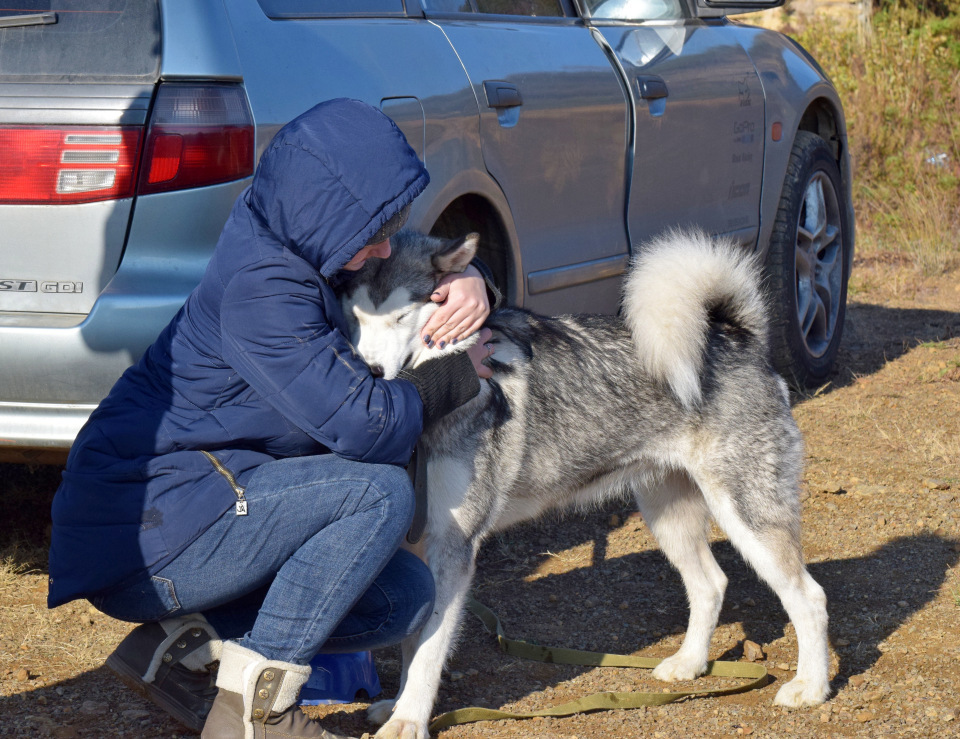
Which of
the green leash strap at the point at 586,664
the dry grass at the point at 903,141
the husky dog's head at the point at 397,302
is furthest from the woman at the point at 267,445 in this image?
the dry grass at the point at 903,141

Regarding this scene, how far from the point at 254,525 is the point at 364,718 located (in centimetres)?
81

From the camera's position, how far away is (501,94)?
3.41 m

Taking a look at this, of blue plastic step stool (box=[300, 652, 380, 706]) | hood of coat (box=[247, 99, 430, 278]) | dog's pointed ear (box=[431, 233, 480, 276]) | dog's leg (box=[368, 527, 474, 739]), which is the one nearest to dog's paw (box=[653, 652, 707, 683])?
dog's leg (box=[368, 527, 474, 739])

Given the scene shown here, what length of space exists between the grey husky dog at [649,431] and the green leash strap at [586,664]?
10 centimetres

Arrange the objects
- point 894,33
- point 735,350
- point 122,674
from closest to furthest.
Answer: point 122,674, point 735,350, point 894,33

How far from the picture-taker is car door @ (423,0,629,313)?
3451 millimetres

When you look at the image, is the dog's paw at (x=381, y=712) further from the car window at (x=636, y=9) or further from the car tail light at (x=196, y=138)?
the car window at (x=636, y=9)

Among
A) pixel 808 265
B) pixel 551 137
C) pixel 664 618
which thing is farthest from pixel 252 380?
pixel 808 265

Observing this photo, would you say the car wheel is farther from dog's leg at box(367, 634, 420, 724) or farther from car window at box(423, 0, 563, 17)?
dog's leg at box(367, 634, 420, 724)

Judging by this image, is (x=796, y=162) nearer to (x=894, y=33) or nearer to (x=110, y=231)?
(x=110, y=231)

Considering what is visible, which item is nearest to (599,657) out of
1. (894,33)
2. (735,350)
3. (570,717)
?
(570,717)

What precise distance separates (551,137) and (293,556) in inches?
74.4

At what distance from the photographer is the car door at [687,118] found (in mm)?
4164

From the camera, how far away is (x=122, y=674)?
8.35 feet
